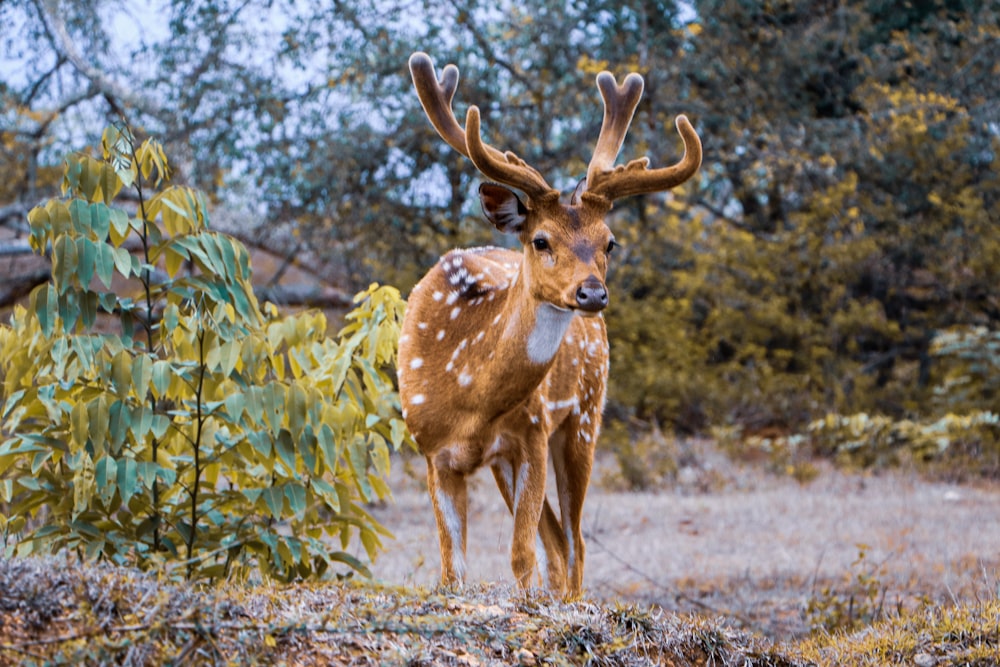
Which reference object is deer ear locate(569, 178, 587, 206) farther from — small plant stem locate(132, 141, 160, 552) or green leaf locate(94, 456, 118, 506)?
green leaf locate(94, 456, 118, 506)

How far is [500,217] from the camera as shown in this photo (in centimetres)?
499

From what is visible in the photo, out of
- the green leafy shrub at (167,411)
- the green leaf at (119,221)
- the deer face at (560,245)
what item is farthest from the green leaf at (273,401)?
the deer face at (560,245)

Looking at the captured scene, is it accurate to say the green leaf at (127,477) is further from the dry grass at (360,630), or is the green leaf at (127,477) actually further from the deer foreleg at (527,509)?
the deer foreleg at (527,509)

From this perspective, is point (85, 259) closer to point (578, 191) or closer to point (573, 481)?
point (578, 191)

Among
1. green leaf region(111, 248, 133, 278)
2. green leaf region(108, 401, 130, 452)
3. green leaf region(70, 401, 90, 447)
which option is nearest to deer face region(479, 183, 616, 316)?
green leaf region(111, 248, 133, 278)

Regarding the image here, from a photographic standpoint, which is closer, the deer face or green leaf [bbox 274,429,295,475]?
the deer face

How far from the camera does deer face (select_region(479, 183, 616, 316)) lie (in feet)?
15.1

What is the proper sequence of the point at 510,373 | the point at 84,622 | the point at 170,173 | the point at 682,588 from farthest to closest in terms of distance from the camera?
→ the point at 682,588, the point at 170,173, the point at 510,373, the point at 84,622

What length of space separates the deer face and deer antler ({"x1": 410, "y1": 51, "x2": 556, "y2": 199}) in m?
0.07

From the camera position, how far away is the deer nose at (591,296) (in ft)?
14.8

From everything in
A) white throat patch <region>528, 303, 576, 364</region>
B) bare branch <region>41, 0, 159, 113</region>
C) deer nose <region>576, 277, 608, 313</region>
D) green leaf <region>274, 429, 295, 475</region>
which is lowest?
green leaf <region>274, 429, 295, 475</region>

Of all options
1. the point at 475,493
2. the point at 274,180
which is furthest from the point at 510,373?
the point at 274,180

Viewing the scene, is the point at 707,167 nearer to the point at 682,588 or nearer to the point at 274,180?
the point at 274,180

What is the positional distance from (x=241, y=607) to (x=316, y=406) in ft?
5.32
